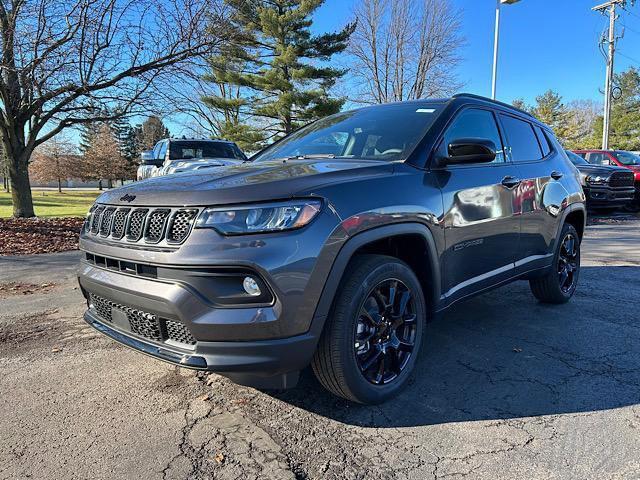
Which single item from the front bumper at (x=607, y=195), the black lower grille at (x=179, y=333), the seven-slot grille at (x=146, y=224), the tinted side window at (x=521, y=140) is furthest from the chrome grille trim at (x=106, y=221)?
the front bumper at (x=607, y=195)

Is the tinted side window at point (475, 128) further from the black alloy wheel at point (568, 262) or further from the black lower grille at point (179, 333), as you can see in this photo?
the black lower grille at point (179, 333)

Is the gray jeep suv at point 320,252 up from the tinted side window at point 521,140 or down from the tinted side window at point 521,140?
down

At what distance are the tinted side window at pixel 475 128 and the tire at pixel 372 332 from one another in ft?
3.69

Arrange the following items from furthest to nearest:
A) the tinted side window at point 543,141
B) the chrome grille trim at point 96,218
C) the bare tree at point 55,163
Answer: the bare tree at point 55,163, the tinted side window at point 543,141, the chrome grille trim at point 96,218

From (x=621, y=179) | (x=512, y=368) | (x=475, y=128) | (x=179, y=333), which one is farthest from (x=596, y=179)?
(x=179, y=333)

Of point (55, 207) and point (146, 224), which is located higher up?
point (146, 224)

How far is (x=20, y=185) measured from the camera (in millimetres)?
11281

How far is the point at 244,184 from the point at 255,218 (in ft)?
0.71

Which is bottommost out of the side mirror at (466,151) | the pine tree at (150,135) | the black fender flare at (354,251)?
the black fender flare at (354,251)

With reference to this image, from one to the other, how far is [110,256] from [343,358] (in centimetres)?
136

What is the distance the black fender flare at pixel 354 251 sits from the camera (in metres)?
2.26

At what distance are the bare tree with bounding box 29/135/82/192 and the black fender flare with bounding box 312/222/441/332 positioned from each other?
53496 mm

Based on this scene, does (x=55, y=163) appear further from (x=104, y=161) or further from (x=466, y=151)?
(x=466, y=151)

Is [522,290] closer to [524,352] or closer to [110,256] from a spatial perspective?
[524,352]
